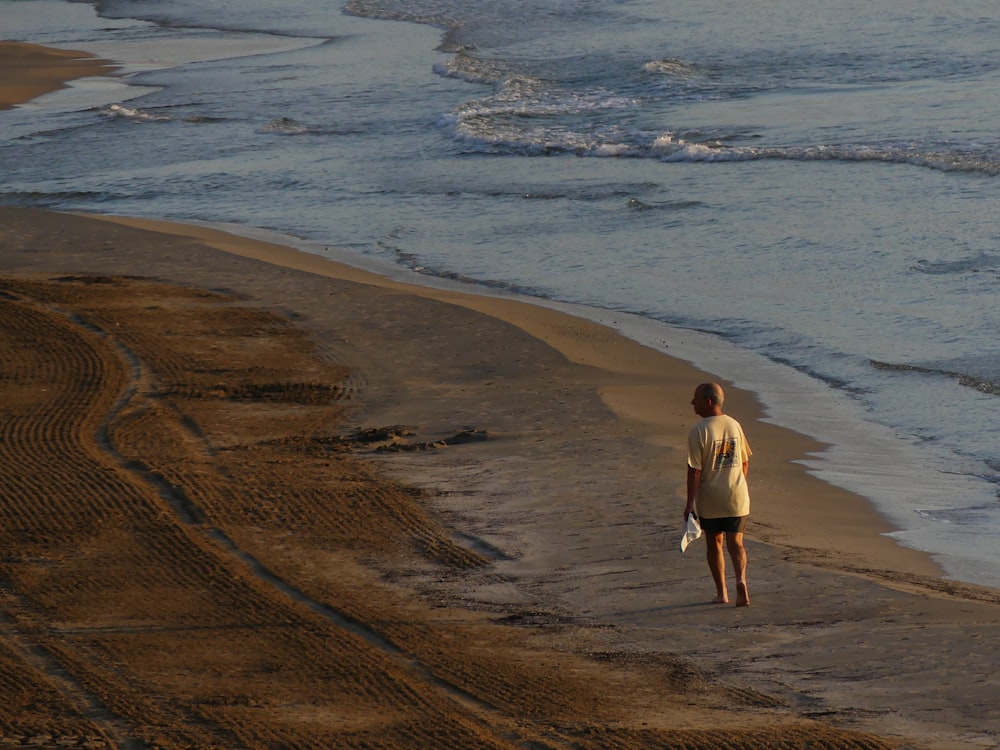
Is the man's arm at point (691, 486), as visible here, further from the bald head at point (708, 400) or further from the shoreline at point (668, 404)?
the shoreline at point (668, 404)

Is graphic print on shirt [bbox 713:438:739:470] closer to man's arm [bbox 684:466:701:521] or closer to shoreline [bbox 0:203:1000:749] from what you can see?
man's arm [bbox 684:466:701:521]

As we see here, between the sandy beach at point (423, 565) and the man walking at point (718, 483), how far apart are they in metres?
0.27

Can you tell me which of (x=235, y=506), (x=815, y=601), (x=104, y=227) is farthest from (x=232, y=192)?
(x=815, y=601)

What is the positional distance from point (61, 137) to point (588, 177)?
1079cm

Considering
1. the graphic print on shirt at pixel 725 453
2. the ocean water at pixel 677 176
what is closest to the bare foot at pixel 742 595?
the graphic print on shirt at pixel 725 453

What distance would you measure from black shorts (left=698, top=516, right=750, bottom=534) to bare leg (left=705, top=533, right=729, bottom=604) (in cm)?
3

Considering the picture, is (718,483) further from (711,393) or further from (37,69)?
(37,69)

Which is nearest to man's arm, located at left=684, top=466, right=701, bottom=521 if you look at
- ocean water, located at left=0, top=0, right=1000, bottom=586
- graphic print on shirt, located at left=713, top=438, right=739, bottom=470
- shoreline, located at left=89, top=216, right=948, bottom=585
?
graphic print on shirt, located at left=713, top=438, right=739, bottom=470

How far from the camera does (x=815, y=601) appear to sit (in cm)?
717

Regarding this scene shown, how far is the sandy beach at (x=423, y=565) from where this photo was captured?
5984mm

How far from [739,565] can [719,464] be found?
1.79 ft

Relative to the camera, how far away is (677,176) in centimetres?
2088

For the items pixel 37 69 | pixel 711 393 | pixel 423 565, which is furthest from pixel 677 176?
pixel 37 69

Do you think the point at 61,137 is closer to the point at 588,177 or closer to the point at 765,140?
the point at 588,177
